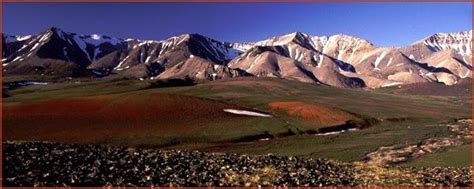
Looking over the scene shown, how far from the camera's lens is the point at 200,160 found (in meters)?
33.4

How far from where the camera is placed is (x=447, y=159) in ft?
170

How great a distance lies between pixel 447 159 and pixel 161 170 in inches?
1202

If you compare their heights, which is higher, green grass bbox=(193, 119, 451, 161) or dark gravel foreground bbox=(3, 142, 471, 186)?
dark gravel foreground bbox=(3, 142, 471, 186)

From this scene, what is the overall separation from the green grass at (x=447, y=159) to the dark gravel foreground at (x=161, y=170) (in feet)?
39.0

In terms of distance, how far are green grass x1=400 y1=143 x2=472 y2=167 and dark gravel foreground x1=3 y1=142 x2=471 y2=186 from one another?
11877 millimetres

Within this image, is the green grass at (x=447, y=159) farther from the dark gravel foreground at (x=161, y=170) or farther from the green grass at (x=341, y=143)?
the dark gravel foreground at (x=161, y=170)

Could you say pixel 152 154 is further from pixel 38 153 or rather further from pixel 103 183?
pixel 103 183

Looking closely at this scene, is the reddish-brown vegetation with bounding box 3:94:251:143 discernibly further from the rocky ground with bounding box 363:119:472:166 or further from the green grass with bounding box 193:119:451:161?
the rocky ground with bounding box 363:119:472:166

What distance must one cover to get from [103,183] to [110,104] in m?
55.8

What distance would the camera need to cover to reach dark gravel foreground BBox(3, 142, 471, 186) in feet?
87.4

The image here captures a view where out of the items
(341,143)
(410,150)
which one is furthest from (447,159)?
(341,143)

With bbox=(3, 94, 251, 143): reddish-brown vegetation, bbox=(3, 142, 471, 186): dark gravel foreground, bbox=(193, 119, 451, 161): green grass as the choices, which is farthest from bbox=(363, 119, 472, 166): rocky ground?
bbox=(3, 94, 251, 143): reddish-brown vegetation

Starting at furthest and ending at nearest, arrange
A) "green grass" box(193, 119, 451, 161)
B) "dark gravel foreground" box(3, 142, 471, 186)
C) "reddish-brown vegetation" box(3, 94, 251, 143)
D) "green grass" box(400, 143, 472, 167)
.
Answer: "reddish-brown vegetation" box(3, 94, 251, 143) < "green grass" box(193, 119, 451, 161) < "green grass" box(400, 143, 472, 167) < "dark gravel foreground" box(3, 142, 471, 186)

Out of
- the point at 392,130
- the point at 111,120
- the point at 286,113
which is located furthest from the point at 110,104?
the point at 392,130
